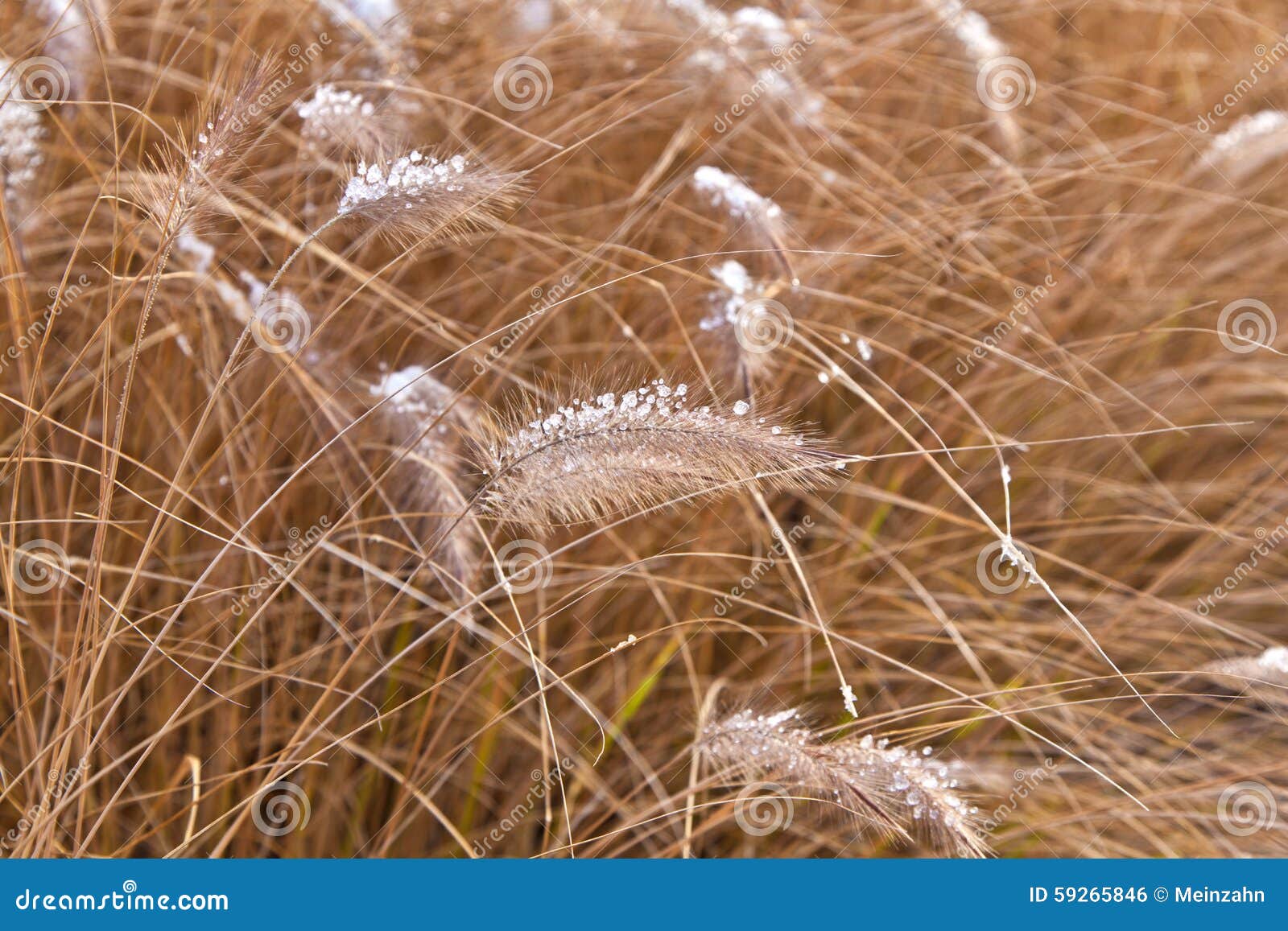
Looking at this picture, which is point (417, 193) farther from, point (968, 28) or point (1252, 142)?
point (1252, 142)

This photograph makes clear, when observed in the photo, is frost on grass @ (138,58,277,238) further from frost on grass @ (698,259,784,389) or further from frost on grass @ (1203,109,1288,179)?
frost on grass @ (1203,109,1288,179)

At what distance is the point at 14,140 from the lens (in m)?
1.13

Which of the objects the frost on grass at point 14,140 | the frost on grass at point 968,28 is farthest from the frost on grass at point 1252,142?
the frost on grass at point 14,140

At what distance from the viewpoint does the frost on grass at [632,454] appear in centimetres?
87

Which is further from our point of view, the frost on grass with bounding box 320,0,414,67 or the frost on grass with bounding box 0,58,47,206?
the frost on grass with bounding box 320,0,414,67

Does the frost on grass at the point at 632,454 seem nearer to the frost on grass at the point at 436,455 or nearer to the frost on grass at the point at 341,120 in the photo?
the frost on grass at the point at 436,455

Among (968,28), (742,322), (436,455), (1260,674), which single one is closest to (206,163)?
(436,455)

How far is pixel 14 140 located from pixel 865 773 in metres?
1.21

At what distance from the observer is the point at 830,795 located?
1059 millimetres

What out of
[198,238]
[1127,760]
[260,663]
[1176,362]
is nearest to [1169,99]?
[1176,362]

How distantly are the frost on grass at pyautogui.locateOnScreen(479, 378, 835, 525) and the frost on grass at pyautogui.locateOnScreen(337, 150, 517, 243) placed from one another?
8.6 inches

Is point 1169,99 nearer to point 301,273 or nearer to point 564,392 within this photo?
point 564,392

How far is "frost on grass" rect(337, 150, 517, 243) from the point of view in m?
0.89

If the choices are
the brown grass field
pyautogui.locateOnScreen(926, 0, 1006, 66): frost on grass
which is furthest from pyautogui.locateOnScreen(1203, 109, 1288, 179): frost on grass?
pyautogui.locateOnScreen(926, 0, 1006, 66): frost on grass
